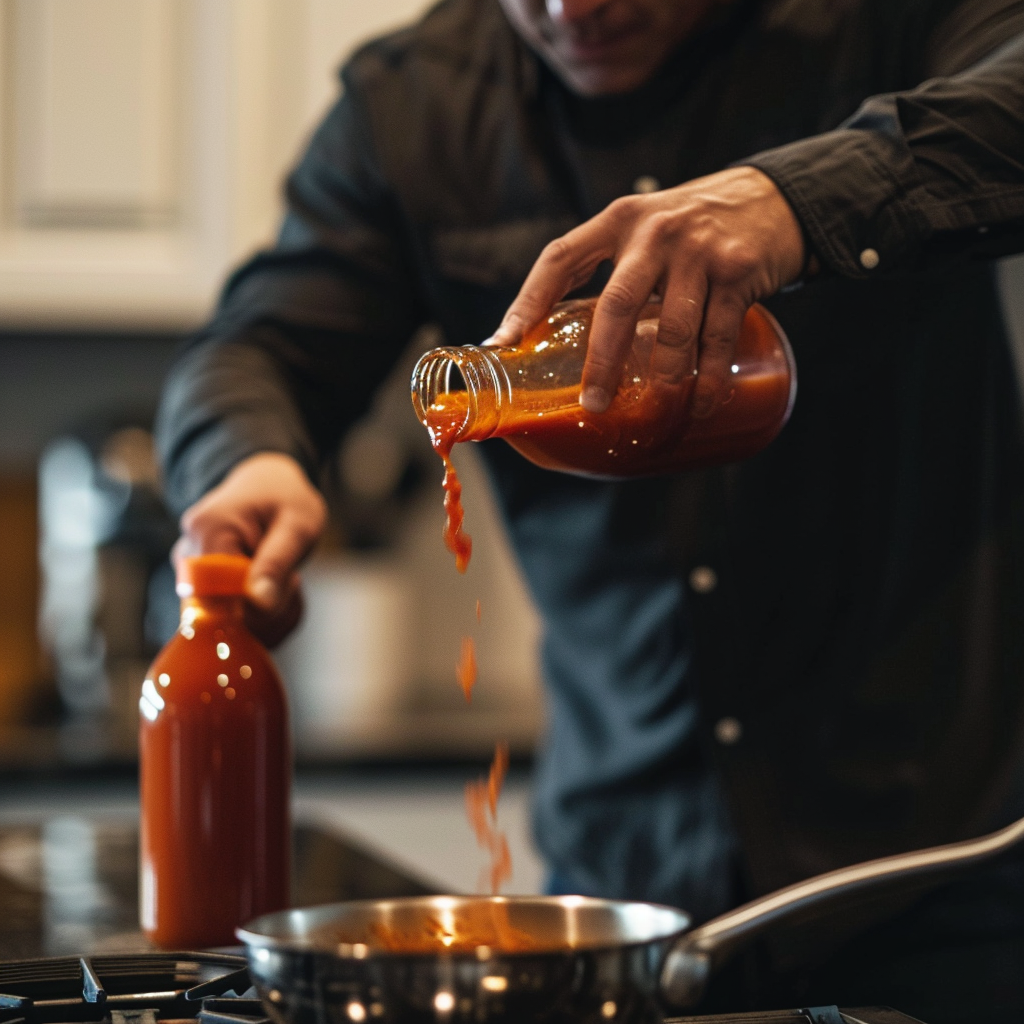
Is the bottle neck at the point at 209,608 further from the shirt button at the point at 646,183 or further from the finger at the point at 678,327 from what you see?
the shirt button at the point at 646,183

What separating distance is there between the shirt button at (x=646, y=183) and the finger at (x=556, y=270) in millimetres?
525

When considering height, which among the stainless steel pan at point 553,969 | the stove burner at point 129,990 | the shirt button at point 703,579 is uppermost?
the shirt button at point 703,579

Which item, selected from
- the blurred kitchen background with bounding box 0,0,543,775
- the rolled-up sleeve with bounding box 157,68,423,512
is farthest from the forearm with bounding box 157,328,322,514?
the blurred kitchen background with bounding box 0,0,543,775

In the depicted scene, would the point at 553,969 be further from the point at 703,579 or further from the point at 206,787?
the point at 703,579

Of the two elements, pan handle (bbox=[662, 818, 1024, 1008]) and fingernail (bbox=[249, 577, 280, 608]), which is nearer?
pan handle (bbox=[662, 818, 1024, 1008])

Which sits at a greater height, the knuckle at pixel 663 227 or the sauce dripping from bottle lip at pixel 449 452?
the knuckle at pixel 663 227

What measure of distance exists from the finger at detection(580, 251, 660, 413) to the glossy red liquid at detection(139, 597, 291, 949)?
30cm

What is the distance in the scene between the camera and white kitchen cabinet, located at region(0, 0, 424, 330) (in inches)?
90.2

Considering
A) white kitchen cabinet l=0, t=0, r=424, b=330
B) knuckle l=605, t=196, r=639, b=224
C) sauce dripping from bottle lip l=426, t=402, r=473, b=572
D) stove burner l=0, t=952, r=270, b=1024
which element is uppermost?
white kitchen cabinet l=0, t=0, r=424, b=330

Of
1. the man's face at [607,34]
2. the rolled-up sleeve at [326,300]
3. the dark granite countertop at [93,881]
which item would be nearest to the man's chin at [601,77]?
the man's face at [607,34]

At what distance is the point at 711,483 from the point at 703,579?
80 mm

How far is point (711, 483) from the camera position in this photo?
121 cm

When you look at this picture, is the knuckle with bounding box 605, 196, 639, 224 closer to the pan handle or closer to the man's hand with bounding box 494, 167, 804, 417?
the man's hand with bounding box 494, 167, 804, 417

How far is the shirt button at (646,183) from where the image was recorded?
1.25 metres
